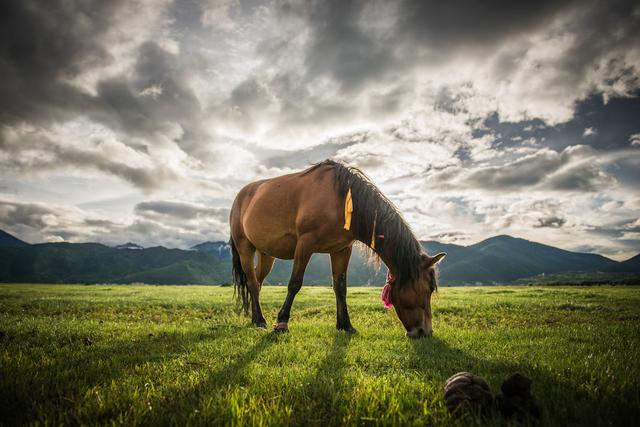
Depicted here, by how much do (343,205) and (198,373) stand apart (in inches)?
172

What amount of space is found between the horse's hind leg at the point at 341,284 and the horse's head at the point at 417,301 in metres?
1.44

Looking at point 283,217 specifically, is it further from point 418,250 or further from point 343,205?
point 418,250

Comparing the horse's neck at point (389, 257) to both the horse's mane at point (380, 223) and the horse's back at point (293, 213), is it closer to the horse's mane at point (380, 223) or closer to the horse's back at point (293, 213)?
the horse's mane at point (380, 223)

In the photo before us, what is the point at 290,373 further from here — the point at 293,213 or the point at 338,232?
the point at 293,213

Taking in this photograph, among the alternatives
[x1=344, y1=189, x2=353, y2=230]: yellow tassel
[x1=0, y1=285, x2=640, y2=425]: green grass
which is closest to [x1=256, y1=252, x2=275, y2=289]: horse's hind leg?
[x1=0, y1=285, x2=640, y2=425]: green grass

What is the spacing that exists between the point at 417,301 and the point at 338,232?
220 centimetres

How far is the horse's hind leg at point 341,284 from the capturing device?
23.8ft

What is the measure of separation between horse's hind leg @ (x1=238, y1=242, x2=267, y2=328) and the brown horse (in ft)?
0.11

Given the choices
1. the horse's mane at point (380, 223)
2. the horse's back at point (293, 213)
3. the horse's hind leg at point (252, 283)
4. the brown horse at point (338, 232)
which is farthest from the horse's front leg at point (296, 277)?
the horse's hind leg at point (252, 283)

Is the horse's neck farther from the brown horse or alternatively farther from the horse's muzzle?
the horse's muzzle

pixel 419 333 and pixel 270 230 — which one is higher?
pixel 270 230

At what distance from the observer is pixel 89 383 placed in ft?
10.6

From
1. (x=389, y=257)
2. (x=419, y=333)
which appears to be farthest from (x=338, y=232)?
(x=419, y=333)

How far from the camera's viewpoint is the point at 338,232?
693 cm
